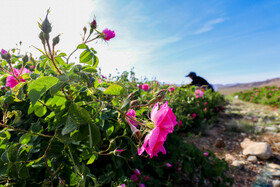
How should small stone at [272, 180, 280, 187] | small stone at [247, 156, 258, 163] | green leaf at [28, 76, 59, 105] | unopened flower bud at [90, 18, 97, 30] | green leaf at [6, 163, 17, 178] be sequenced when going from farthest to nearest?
1. small stone at [247, 156, 258, 163]
2. small stone at [272, 180, 280, 187]
3. unopened flower bud at [90, 18, 97, 30]
4. green leaf at [6, 163, 17, 178]
5. green leaf at [28, 76, 59, 105]

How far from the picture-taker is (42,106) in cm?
64

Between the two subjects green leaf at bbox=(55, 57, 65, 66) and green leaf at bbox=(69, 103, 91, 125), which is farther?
green leaf at bbox=(55, 57, 65, 66)

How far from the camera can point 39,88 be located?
404 millimetres

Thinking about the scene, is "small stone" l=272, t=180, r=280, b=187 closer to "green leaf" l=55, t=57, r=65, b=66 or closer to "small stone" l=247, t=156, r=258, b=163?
"small stone" l=247, t=156, r=258, b=163

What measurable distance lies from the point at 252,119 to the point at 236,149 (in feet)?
7.81

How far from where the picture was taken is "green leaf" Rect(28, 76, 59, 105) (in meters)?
0.40

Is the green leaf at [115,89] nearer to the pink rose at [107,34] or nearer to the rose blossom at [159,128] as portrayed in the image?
the rose blossom at [159,128]

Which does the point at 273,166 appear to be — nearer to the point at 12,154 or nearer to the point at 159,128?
the point at 159,128

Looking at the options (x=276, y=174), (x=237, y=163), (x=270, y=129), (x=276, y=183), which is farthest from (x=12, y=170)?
(x=270, y=129)

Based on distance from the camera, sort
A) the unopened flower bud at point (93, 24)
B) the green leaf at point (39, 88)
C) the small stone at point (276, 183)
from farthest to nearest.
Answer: the small stone at point (276, 183) < the unopened flower bud at point (93, 24) < the green leaf at point (39, 88)

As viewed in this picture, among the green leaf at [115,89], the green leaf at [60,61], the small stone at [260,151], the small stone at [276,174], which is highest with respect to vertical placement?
the green leaf at [60,61]

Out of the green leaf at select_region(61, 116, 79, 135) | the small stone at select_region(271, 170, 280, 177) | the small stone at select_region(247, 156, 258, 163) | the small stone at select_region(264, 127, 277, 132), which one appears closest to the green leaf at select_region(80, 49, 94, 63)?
the green leaf at select_region(61, 116, 79, 135)

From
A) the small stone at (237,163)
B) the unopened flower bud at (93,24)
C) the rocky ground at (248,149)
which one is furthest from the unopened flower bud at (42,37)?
the small stone at (237,163)

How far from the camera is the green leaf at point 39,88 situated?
40cm
